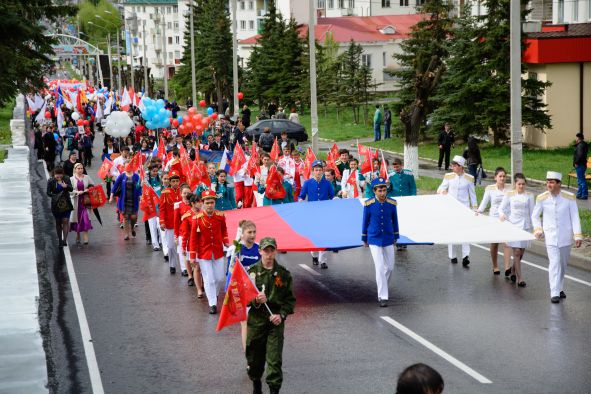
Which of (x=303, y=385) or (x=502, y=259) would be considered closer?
(x=303, y=385)

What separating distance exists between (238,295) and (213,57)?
7403 centimetres

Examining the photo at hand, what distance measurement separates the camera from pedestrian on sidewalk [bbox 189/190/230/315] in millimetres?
15406

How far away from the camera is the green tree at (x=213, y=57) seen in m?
83.8

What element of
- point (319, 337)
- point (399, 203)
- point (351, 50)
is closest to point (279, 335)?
point (319, 337)

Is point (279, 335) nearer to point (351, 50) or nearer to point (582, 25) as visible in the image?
point (582, 25)

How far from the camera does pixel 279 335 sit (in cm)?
1100

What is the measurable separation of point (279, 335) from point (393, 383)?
150 centimetres

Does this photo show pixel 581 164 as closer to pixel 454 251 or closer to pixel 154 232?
pixel 454 251

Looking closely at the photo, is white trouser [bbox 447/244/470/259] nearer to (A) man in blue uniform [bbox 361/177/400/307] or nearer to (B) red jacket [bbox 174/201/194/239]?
(A) man in blue uniform [bbox 361/177/400/307]

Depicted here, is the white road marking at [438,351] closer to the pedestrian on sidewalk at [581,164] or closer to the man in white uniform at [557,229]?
the man in white uniform at [557,229]

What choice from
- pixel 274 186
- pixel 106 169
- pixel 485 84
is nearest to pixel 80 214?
pixel 274 186

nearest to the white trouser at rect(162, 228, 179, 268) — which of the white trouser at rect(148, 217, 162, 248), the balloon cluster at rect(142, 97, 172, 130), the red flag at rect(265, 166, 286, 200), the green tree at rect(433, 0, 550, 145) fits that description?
the white trouser at rect(148, 217, 162, 248)

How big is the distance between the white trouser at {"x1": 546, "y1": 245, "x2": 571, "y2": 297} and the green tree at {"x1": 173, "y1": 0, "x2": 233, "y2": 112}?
62543mm

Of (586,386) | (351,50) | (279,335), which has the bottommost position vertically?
(586,386)
